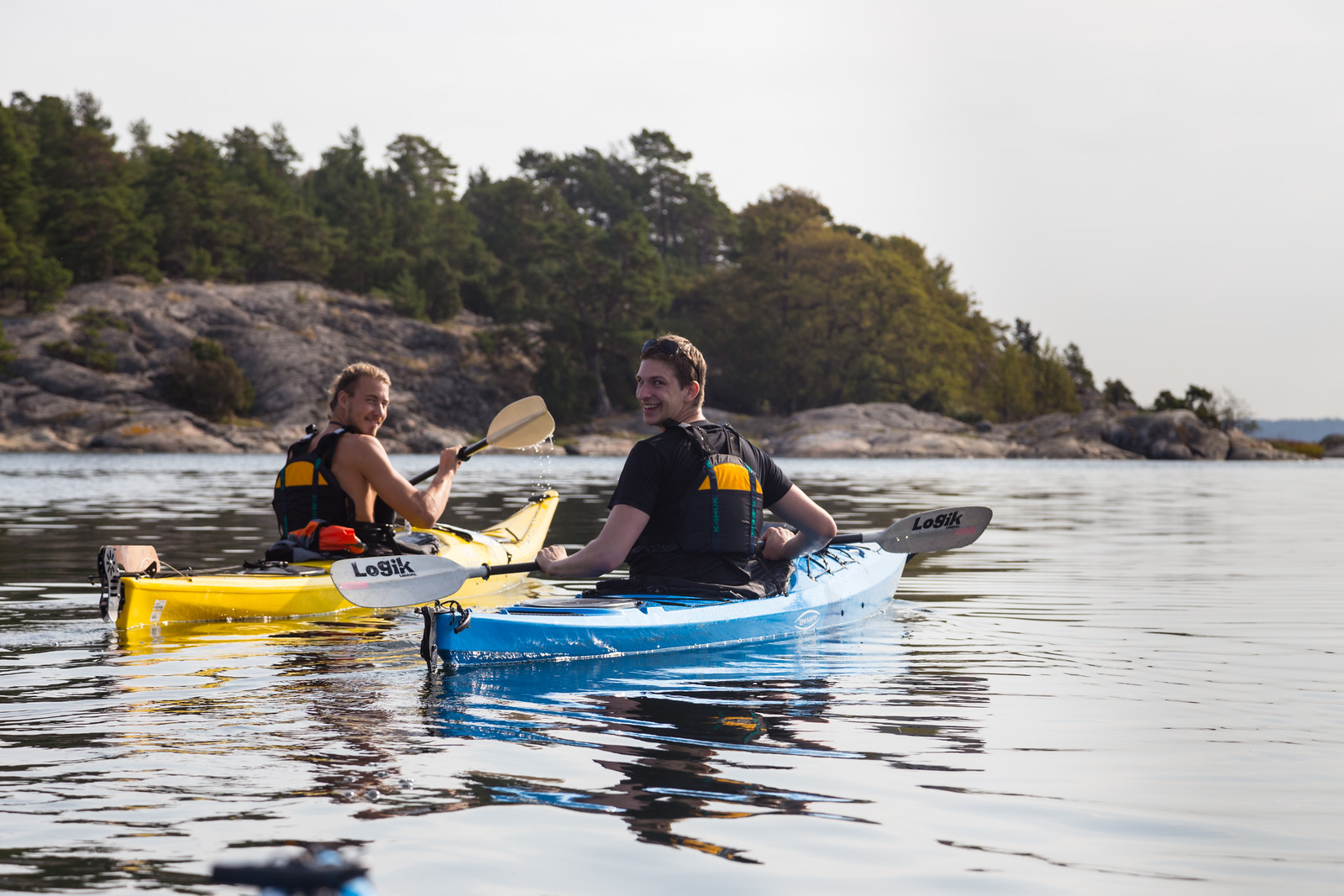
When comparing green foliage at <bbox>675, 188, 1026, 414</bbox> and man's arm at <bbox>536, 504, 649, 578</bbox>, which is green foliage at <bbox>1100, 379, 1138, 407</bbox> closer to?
green foliage at <bbox>675, 188, 1026, 414</bbox>

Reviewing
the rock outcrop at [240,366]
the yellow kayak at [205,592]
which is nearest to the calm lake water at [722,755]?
the yellow kayak at [205,592]

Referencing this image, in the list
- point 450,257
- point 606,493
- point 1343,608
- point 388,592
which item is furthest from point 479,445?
point 450,257

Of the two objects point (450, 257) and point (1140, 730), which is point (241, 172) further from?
point (1140, 730)

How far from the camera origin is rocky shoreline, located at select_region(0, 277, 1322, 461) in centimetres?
4988

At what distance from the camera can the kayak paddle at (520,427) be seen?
8609 mm

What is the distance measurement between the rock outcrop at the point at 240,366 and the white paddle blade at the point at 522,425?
43145 millimetres

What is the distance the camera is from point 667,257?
278 ft

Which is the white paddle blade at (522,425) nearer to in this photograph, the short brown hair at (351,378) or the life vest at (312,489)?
the life vest at (312,489)

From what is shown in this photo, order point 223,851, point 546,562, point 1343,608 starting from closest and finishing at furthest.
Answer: point 223,851 < point 546,562 < point 1343,608

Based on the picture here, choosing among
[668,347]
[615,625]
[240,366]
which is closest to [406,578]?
[615,625]

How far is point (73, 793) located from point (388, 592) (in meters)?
2.26

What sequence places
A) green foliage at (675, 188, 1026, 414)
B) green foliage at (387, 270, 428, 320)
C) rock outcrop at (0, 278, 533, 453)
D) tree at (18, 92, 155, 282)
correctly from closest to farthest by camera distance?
rock outcrop at (0, 278, 533, 453)
tree at (18, 92, 155, 282)
green foliage at (387, 270, 428, 320)
green foliage at (675, 188, 1026, 414)

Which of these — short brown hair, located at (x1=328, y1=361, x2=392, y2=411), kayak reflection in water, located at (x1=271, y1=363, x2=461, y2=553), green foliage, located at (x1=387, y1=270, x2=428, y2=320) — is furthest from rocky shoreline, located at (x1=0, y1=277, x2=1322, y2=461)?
short brown hair, located at (x1=328, y1=361, x2=392, y2=411)

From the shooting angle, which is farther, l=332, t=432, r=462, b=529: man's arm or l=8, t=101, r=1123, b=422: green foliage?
l=8, t=101, r=1123, b=422: green foliage
